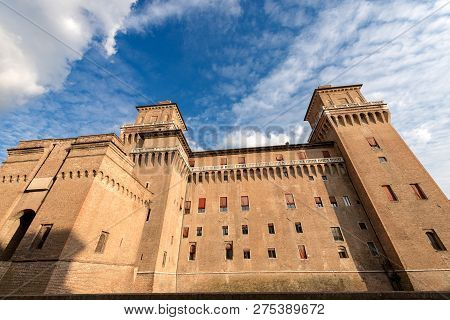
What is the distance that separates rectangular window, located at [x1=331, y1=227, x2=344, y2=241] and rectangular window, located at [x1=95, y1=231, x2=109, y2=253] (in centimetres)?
2149

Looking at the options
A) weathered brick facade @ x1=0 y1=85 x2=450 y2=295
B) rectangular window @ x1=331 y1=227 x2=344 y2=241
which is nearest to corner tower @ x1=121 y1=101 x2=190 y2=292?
weathered brick facade @ x1=0 y1=85 x2=450 y2=295

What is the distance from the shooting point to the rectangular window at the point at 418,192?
817 inches

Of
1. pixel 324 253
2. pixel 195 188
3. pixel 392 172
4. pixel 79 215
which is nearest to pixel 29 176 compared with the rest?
pixel 79 215

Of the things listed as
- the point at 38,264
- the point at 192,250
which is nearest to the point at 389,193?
the point at 192,250

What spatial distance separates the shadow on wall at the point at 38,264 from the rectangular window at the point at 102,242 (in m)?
1.54

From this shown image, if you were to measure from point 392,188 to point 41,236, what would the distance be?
1197 inches

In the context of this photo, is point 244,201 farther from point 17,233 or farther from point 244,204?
point 17,233

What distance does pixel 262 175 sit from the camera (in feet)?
88.4

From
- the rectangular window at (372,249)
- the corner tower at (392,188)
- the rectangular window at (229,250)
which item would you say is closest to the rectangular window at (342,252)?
the rectangular window at (372,249)

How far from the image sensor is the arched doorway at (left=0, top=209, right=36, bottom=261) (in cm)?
1317

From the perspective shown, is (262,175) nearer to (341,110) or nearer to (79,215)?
(341,110)

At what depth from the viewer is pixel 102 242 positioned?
1434 centimetres

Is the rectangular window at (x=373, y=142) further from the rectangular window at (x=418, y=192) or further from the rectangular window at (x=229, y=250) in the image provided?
A: the rectangular window at (x=229, y=250)

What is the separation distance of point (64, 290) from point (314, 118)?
35.0 m
